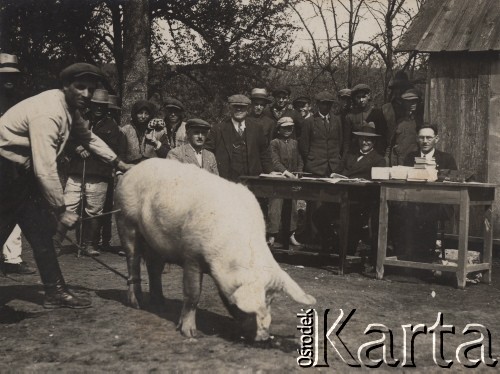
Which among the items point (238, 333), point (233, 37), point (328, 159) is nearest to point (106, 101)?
point (328, 159)

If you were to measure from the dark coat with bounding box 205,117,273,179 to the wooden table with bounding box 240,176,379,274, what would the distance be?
1.83ft

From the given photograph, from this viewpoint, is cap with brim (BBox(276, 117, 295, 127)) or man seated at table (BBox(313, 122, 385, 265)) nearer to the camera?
man seated at table (BBox(313, 122, 385, 265))

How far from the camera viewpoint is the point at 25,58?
1805cm

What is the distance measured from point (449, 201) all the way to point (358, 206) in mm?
1767

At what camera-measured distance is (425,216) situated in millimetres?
9516

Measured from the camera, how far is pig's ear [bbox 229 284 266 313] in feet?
17.3

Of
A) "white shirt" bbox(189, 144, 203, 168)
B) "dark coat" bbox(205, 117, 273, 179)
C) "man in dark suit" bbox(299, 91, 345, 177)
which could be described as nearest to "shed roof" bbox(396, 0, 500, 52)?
"man in dark suit" bbox(299, 91, 345, 177)

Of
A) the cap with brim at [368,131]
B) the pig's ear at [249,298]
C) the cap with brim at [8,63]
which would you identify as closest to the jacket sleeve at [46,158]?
the pig's ear at [249,298]

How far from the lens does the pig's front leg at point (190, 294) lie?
19.5 feet

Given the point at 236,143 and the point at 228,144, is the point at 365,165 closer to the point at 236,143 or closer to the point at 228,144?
the point at 236,143

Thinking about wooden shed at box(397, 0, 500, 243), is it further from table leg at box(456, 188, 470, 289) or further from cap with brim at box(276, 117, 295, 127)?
table leg at box(456, 188, 470, 289)

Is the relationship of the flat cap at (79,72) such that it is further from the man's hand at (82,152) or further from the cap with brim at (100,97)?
the cap with brim at (100,97)

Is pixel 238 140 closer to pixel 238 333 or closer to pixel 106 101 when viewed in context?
pixel 106 101

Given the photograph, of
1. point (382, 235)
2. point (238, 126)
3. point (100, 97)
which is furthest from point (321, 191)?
point (100, 97)
